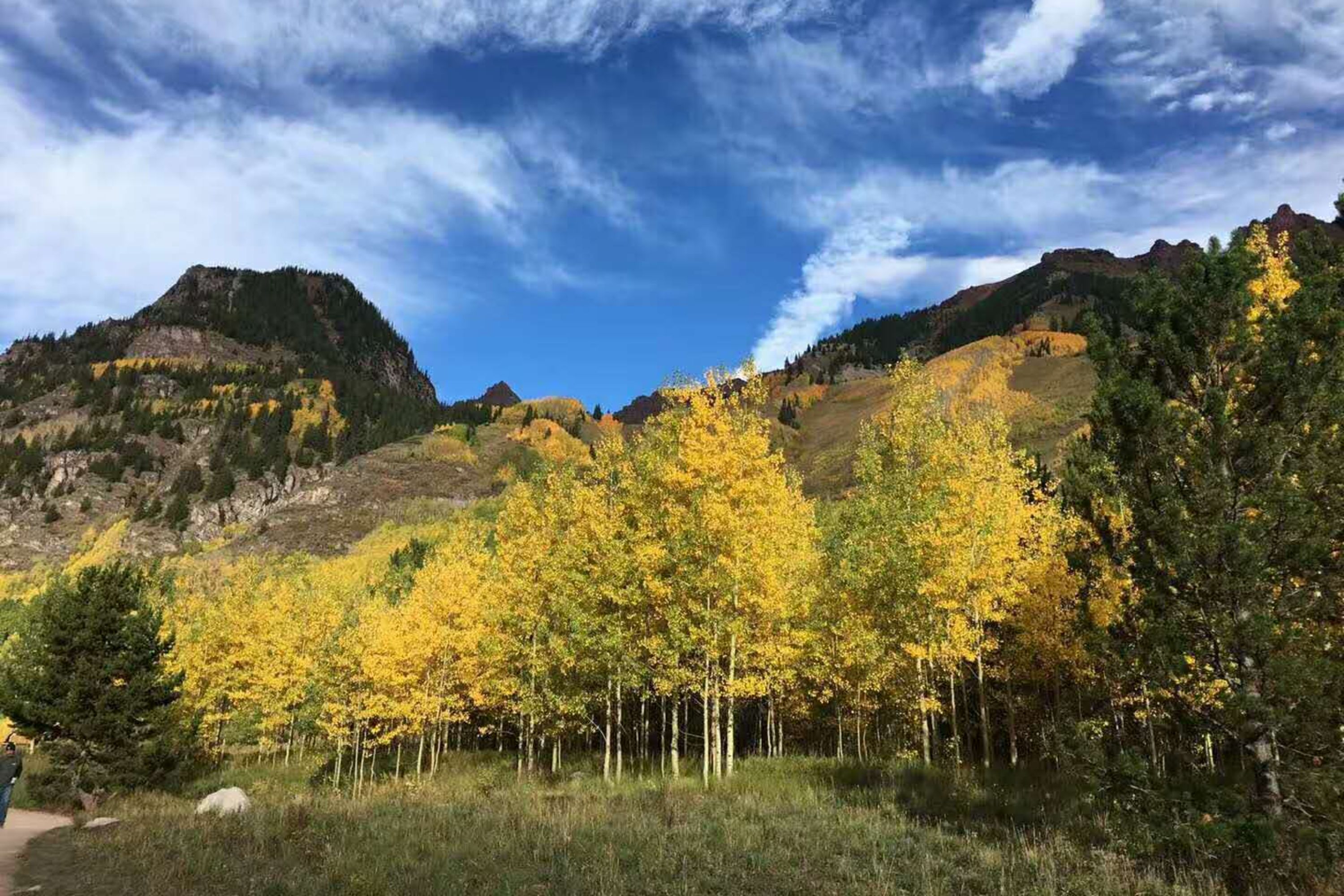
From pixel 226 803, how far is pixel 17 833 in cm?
488

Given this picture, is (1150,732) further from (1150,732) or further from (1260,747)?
(1260,747)

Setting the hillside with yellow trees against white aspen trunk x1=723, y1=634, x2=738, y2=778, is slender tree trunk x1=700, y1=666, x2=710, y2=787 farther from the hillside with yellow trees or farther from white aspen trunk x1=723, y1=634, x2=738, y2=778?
white aspen trunk x1=723, y1=634, x2=738, y2=778

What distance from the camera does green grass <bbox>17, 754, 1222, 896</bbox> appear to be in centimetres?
1027

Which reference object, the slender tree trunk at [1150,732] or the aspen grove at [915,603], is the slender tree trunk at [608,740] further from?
the slender tree trunk at [1150,732]

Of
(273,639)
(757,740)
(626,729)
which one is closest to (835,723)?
(757,740)

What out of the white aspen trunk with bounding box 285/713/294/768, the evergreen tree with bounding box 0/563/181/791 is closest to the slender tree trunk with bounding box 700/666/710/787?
the evergreen tree with bounding box 0/563/181/791

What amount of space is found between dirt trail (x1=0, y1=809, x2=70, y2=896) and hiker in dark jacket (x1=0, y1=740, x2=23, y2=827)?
845mm

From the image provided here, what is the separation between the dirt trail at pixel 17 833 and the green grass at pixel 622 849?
452mm

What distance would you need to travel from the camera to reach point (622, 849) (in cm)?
1271

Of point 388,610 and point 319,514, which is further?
point 319,514

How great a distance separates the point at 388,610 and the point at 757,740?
22368mm

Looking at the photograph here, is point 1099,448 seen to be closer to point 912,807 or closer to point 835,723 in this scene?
point 912,807

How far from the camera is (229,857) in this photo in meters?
13.4

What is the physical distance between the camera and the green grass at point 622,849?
1027 centimetres
